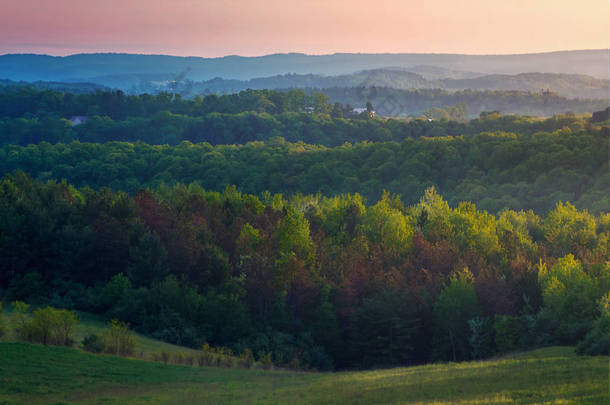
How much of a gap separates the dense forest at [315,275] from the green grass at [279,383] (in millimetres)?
10320

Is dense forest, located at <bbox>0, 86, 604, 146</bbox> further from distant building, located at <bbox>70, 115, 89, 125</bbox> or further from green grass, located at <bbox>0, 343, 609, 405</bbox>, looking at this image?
green grass, located at <bbox>0, 343, 609, 405</bbox>

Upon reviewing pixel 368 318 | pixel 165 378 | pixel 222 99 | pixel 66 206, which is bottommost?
pixel 368 318

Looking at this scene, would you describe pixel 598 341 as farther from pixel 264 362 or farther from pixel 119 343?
pixel 119 343

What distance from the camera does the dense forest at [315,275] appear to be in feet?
139

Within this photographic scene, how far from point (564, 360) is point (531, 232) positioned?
36.2m

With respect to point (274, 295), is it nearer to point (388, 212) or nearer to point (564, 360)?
point (388, 212)

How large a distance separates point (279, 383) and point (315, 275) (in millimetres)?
22104

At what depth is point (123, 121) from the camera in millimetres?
174375

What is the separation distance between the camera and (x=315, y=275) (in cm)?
5009

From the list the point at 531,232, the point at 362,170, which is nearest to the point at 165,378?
the point at 531,232

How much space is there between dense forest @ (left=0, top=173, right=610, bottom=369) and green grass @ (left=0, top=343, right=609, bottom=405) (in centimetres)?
1032

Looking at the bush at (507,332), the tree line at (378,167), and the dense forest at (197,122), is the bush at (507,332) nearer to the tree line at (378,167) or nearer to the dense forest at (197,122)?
the tree line at (378,167)

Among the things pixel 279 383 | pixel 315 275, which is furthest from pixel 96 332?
pixel 315 275

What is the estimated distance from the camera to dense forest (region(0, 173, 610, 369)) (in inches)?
1670
